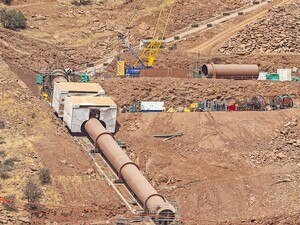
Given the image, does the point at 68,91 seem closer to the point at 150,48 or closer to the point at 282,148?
the point at 150,48

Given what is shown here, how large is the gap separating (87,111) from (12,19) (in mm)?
26291

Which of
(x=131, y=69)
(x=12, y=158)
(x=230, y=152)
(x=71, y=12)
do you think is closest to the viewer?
(x=12, y=158)

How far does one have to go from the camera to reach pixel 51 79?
303 feet

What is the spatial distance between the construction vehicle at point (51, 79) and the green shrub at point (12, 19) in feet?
46.6

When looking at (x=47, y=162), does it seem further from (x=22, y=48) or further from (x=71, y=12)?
(x=71, y=12)

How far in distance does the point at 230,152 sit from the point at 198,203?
27.3 feet

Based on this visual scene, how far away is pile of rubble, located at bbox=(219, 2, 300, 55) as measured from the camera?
10431 cm

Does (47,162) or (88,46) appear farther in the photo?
(88,46)

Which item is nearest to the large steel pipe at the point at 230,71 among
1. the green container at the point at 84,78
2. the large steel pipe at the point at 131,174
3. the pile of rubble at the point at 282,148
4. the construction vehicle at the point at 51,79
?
the pile of rubble at the point at 282,148

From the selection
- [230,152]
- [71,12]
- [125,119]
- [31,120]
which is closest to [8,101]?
[31,120]

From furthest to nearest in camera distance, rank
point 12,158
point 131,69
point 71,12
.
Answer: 1. point 71,12
2. point 131,69
3. point 12,158

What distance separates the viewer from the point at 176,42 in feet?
349

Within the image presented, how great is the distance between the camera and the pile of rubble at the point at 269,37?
104312mm

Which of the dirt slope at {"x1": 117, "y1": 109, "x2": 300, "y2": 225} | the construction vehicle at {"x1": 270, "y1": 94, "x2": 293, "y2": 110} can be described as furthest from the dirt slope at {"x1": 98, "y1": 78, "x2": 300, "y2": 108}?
the dirt slope at {"x1": 117, "y1": 109, "x2": 300, "y2": 225}
